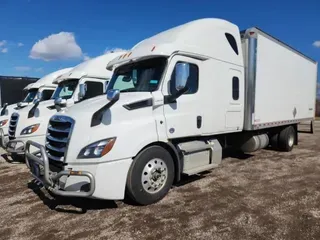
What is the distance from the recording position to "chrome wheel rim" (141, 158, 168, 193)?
15.6ft

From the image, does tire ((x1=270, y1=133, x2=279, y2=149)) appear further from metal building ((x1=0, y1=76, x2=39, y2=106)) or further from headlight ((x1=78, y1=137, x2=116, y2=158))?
metal building ((x1=0, y1=76, x2=39, y2=106))

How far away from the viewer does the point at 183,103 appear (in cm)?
544

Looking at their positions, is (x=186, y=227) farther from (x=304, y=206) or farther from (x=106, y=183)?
(x=304, y=206)

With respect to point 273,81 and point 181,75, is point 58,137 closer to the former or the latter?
point 181,75

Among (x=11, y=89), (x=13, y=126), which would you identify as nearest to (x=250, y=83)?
(x=13, y=126)

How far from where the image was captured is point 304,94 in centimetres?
1087

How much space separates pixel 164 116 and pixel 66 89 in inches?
225

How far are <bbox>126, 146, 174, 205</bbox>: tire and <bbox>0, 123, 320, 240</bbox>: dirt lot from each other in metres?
0.19

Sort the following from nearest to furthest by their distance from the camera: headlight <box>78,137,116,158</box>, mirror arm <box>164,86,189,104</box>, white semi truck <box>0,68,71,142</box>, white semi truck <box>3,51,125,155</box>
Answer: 1. headlight <box>78,137,116,158</box>
2. mirror arm <box>164,86,189,104</box>
3. white semi truck <box>3,51,125,155</box>
4. white semi truck <box>0,68,71,142</box>

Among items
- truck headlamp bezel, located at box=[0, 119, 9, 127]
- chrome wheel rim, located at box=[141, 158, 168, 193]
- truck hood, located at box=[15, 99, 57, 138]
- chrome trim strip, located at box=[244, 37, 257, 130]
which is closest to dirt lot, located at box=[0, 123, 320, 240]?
chrome wheel rim, located at box=[141, 158, 168, 193]

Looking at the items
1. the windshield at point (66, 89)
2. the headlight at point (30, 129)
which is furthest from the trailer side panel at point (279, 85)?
the headlight at point (30, 129)

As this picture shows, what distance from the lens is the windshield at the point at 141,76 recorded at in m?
5.18

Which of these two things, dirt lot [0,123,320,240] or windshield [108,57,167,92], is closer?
dirt lot [0,123,320,240]

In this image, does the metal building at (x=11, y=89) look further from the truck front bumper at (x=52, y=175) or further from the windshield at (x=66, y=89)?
the truck front bumper at (x=52, y=175)
